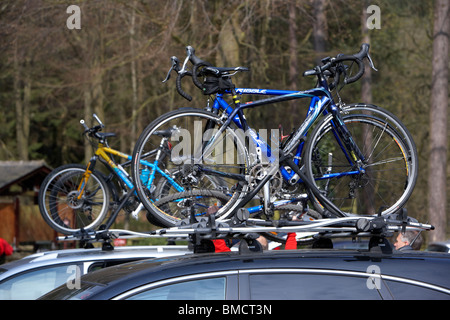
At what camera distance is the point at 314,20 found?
60.4ft

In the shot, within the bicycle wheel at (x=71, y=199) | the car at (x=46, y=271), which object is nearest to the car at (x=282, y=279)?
the car at (x=46, y=271)

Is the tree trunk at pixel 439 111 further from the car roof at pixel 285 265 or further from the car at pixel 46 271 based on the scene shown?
the car roof at pixel 285 265

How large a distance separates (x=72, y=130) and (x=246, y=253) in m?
41.0

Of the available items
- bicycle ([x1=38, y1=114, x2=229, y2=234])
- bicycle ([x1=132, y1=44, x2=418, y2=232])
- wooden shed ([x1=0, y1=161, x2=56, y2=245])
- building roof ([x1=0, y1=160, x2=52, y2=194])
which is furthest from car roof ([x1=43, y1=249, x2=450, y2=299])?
wooden shed ([x1=0, y1=161, x2=56, y2=245])

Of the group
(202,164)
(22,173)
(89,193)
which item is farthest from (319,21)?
(202,164)

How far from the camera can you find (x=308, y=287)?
3674 millimetres

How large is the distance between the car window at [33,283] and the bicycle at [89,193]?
3.16 feet

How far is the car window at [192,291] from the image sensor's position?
3.62 meters

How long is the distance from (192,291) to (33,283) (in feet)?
11.4

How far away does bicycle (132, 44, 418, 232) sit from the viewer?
531 centimetres

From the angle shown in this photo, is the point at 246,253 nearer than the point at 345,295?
No

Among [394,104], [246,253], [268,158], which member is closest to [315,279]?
[246,253]

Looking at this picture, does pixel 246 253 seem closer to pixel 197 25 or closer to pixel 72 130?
pixel 197 25

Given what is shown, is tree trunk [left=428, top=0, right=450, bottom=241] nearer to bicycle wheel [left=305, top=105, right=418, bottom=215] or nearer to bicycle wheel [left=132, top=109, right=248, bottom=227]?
bicycle wheel [left=305, top=105, right=418, bottom=215]
